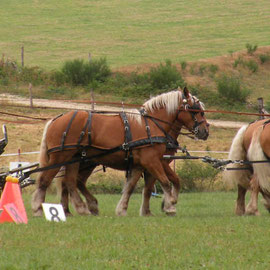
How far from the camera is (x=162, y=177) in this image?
12.6m

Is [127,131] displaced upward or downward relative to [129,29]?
upward

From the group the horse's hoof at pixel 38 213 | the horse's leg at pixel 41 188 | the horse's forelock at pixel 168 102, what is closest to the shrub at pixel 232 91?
the horse's forelock at pixel 168 102

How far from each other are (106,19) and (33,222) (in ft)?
170

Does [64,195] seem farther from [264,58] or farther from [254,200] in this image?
[264,58]

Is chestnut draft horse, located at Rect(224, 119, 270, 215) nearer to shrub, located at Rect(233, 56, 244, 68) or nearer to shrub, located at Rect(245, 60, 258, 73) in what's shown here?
shrub, located at Rect(233, 56, 244, 68)

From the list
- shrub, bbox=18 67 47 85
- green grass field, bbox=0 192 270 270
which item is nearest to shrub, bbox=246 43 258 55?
shrub, bbox=18 67 47 85

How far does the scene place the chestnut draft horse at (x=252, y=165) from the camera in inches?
508

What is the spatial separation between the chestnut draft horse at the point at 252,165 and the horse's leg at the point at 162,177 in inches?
56.7

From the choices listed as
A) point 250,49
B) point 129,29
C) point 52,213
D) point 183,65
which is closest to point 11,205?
point 52,213

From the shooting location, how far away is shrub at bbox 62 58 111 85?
39.4 meters

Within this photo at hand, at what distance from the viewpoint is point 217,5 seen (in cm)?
6556

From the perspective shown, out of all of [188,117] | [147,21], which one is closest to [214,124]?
[188,117]

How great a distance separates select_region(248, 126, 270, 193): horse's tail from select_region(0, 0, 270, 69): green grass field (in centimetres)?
3283

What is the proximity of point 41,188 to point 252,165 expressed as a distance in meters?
3.71
